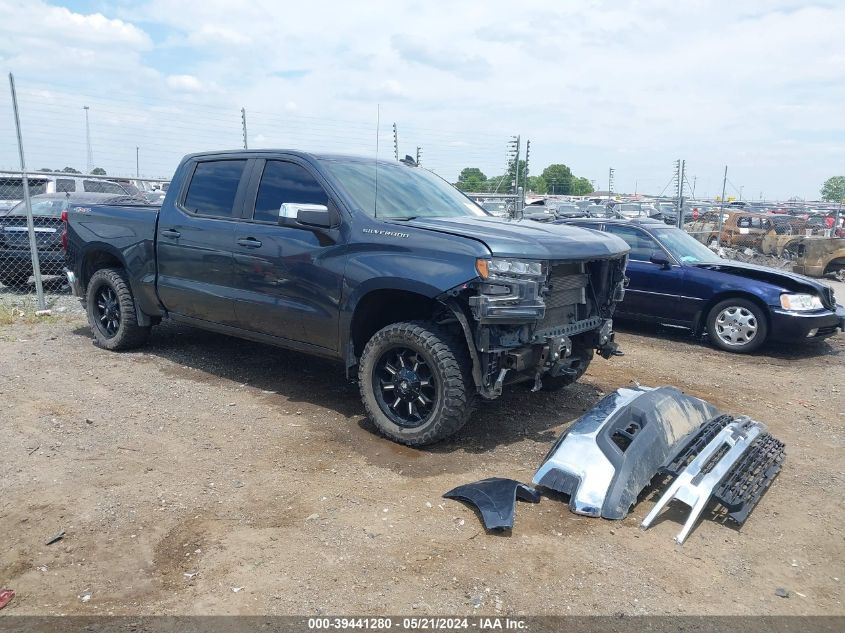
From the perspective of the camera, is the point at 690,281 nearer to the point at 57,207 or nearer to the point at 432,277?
the point at 432,277

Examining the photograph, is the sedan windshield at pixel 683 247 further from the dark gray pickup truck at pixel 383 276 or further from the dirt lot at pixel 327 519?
the dark gray pickup truck at pixel 383 276

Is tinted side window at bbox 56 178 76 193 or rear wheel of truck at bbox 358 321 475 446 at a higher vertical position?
tinted side window at bbox 56 178 76 193

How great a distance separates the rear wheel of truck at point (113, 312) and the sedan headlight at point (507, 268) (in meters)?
4.11

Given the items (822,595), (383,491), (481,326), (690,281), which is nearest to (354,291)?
(481,326)

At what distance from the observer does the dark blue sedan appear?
782cm

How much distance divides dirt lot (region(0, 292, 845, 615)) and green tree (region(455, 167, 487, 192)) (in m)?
10.9

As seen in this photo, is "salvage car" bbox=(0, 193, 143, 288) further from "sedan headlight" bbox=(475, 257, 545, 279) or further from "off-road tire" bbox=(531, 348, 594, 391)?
"sedan headlight" bbox=(475, 257, 545, 279)

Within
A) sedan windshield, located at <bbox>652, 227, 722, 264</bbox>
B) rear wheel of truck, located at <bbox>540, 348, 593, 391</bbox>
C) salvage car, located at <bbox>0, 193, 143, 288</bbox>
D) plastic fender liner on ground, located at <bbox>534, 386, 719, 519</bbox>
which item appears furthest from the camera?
salvage car, located at <bbox>0, 193, 143, 288</bbox>

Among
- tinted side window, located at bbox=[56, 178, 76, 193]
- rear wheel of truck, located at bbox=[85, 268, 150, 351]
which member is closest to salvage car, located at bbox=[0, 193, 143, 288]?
rear wheel of truck, located at bbox=[85, 268, 150, 351]

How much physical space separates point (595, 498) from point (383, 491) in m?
1.21

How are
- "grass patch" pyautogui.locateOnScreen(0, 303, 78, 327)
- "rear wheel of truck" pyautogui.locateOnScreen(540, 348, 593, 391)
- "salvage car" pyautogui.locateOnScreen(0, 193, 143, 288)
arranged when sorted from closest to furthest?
"rear wheel of truck" pyautogui.locateOnScreen(540, 348, 593, 391), "grass patch" pyautogui.locateOnScreen(0, 303, 78, 327), "salvage car" pyautogui.locateOnScreen(0, 193, 143, 288)

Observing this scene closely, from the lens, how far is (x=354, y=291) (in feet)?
15.8

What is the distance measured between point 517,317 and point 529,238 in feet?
1.90

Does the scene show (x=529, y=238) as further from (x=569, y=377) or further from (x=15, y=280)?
(x=15, y=280)
